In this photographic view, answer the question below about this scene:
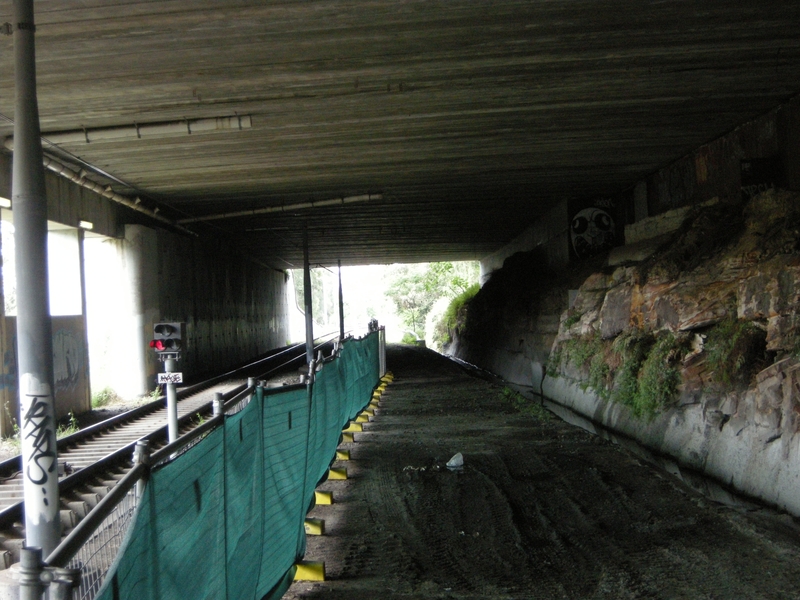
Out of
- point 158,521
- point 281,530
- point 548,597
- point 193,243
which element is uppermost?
point 193,243

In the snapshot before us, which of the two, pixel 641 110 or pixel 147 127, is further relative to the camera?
pixel 641 110

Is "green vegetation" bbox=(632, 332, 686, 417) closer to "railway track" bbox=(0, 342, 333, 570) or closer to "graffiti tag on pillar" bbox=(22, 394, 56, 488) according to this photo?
"railway track" bbox=(0, 342, 333, 570)

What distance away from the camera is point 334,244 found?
3447 cm

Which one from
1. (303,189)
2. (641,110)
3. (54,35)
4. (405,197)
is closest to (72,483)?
(54,35)

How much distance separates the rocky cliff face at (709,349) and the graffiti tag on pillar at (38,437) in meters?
6.81

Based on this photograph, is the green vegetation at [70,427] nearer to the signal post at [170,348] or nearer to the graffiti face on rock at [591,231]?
the signal post at [170,348]

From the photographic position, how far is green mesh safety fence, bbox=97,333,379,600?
2496 mm

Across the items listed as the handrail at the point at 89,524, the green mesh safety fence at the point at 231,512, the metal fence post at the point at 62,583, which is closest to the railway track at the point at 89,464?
the green mesh safety fence at the point at 231,512

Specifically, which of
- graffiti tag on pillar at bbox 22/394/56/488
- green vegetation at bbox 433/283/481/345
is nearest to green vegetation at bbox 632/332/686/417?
graffiti tag on pillar at bbox 22/394/56/488

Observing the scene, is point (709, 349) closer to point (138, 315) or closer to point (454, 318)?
point (138, 315)

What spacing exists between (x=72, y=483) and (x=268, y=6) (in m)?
5.87

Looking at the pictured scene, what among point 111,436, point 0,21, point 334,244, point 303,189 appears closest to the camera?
point 0,21

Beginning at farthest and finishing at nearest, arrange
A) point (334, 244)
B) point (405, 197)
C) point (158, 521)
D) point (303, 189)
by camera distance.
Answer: point (334, 244), point (405, 197), point (303, 189), point (158, 521)

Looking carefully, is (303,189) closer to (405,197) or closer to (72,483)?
(405,197)
